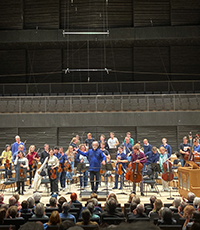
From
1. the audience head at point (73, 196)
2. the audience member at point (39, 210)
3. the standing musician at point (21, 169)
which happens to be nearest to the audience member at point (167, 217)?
the audience member at point (39, 210)

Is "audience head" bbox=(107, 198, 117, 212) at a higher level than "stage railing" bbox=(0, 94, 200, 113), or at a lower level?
lower

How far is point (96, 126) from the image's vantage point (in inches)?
736

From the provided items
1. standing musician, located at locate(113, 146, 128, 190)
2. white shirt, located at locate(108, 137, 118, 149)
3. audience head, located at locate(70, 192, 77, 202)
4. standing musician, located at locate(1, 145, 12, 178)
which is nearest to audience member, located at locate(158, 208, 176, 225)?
audience head, located at locate(70, 192, 77, 202)

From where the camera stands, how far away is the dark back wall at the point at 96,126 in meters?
18.5

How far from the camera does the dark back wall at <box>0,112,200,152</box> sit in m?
18.5

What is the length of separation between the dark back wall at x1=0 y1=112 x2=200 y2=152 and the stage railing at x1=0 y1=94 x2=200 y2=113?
0.32 m

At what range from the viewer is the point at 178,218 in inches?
213

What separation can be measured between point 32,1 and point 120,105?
953cm

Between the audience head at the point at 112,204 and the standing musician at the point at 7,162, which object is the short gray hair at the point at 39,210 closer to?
the audience head at the point at 112,204

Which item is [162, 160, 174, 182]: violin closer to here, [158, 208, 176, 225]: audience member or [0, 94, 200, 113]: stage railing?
[158, 208, 176, 225]: audience member

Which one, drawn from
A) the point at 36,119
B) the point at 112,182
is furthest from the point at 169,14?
the point at 112,182

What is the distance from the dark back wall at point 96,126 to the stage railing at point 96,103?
317 mm

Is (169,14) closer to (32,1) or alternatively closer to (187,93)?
(187,93)

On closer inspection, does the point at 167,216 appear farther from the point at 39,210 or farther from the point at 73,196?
the point at 73,196
